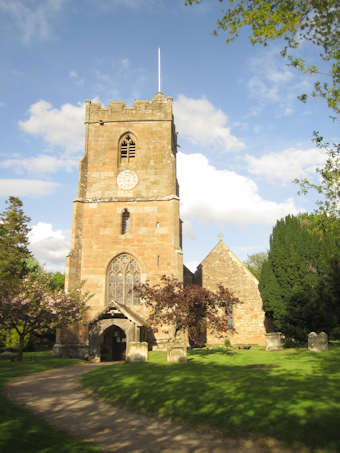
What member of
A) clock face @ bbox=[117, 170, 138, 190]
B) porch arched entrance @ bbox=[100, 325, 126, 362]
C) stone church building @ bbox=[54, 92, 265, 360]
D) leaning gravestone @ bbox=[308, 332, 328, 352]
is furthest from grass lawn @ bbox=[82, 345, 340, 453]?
clock face @ bbox=[117, 170, 138, 190]

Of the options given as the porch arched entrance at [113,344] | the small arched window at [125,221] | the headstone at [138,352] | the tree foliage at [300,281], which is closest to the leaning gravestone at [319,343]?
the tree foliage at [300,281]

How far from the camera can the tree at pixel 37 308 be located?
826 inches

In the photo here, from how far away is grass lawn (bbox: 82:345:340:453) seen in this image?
23.5ft

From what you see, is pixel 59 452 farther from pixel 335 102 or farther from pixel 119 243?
pixel 119 243

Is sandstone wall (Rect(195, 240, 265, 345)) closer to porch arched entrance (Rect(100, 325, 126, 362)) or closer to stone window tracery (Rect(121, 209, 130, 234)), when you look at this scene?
porch arched entrance (Rect(100, 325, 126, 362))

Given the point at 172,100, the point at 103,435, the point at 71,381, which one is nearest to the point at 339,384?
the point at 103,435

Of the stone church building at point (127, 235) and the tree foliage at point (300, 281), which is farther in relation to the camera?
the stone church building at point (127, 235)

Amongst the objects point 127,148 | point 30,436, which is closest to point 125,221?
point 127,148

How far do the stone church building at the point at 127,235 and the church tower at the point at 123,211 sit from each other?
0.24ft

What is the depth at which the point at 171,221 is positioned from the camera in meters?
28.5

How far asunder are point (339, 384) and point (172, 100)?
2679 cm

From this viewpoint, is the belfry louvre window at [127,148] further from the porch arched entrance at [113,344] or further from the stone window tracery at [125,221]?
the porch arched entrance at [113,344]

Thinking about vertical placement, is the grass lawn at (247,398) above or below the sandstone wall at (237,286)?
below

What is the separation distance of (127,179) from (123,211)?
8.96ft
